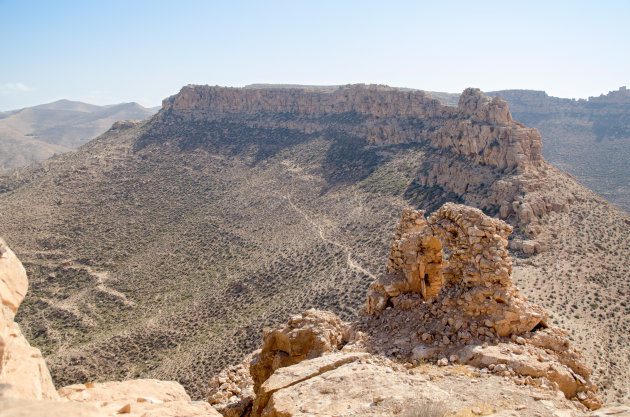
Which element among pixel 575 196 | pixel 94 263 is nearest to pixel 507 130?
pixel 575 196

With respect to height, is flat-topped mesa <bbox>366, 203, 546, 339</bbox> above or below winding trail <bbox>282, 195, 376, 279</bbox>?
above

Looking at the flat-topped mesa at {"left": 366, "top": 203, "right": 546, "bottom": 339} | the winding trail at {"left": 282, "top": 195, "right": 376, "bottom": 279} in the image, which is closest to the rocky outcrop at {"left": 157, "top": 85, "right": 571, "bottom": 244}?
the winding trail at {"left": 282, "top": 195, "right": 376, "bottom": 279}

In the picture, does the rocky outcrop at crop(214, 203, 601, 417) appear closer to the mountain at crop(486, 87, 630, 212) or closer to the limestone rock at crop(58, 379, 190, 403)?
the limestone rock at crop(58, 379, 190, 403)

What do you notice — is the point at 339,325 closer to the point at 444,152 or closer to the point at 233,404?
the point at 233,404

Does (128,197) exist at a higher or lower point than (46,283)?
higher

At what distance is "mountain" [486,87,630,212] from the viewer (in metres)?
68.2

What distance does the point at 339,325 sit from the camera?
1302cm

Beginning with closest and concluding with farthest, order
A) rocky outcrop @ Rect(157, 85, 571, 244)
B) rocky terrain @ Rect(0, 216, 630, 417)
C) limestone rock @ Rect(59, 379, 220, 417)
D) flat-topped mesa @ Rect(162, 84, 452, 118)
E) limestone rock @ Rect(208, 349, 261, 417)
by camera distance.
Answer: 1. rocky terrain @ Rect(0, 216, 630, 417)
2. limestone rock @ Rect(59, 379, 220, 417)
3. limestone rock @ Rect(208, 349, 261, 417)
4. rocky outcrop @ Rect(157, 85, 571, 244)
5. flat-topped mesa @ Rect(162, 84, 452, 118)

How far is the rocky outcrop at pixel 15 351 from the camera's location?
4961 millimetres

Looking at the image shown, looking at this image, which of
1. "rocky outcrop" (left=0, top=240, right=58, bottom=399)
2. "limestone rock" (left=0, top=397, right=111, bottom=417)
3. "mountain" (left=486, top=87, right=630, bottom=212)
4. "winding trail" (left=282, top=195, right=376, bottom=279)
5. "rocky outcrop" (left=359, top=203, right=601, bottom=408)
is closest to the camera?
"limestone rock" (left=0, top=397, right=111, bottom=417)

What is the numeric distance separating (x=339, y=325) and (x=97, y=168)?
188 ft

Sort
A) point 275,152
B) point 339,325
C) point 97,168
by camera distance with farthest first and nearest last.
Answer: point 275,152 < point 97,168 < point 339,325

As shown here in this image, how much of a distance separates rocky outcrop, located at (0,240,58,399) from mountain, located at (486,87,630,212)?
69.6 meters

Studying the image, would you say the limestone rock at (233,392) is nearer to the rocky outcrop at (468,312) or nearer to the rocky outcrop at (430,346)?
the rocky outcrop at (430,346)
